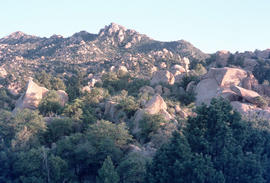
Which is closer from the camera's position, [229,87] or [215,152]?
[215,152]

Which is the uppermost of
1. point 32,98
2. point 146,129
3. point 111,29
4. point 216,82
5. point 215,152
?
point 215,152

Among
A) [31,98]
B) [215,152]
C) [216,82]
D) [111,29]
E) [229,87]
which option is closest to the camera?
[215,152]

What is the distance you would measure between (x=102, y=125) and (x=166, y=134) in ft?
14.2

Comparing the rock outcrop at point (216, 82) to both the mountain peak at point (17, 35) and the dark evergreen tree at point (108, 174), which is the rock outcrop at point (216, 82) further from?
the mountain peak at point (17, 35)

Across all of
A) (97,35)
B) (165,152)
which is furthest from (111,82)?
(97,35)

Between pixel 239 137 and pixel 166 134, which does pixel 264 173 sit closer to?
pixel 239 137

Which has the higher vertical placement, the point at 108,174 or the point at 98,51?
the point at 108,174

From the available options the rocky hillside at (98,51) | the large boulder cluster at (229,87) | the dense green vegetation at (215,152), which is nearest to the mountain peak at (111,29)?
the rocky hillside at (98,51)

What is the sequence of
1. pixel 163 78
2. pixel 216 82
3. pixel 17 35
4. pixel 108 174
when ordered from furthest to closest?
pixel 17 35 < pixel 163 78 < pixel 216 82 < pixel 108 174

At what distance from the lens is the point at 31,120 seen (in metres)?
23.6

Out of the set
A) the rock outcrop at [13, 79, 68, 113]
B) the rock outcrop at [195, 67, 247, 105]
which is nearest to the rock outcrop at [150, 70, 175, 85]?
the rock outcrop at [195, 67, 247, 105]

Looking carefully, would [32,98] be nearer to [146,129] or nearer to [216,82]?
[146,129]

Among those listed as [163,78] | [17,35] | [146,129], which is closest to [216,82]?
[163,78]

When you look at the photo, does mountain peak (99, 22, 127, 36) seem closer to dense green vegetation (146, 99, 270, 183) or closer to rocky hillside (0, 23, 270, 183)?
rocky hillside (0, 23, 270, 183)
